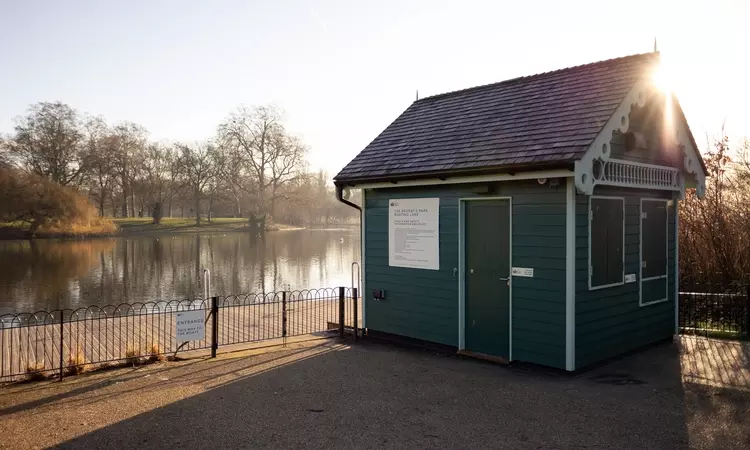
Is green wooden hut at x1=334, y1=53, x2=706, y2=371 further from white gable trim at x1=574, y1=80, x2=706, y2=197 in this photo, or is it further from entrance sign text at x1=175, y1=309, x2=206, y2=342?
entrance sign text at x1=175, y1=309, x2=206, y2=342

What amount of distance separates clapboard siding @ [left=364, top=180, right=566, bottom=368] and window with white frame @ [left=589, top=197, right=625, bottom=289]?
1.97ft

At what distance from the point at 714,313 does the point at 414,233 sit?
6273 mm

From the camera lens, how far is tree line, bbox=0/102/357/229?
51062 mm

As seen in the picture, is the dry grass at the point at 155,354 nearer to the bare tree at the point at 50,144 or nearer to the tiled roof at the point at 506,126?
the tiled roof at the point at 506,126

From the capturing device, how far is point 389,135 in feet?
36.6

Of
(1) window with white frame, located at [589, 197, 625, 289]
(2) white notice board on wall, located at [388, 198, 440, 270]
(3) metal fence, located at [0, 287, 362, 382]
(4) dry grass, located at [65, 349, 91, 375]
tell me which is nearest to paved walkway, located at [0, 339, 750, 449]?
(4) dry grass, located at [65, 349, 91, 375]

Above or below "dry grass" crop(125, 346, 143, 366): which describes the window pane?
above

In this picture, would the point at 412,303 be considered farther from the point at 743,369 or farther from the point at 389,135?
the point at 743,369

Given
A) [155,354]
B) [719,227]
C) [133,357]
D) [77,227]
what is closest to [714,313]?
[719,227]

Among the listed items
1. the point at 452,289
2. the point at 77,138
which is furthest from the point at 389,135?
the point at 77,138

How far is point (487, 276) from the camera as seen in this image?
8.42m

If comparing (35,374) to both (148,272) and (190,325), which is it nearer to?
(190,325)

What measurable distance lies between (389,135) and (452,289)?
3.69 meters

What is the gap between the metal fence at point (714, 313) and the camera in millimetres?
10250
